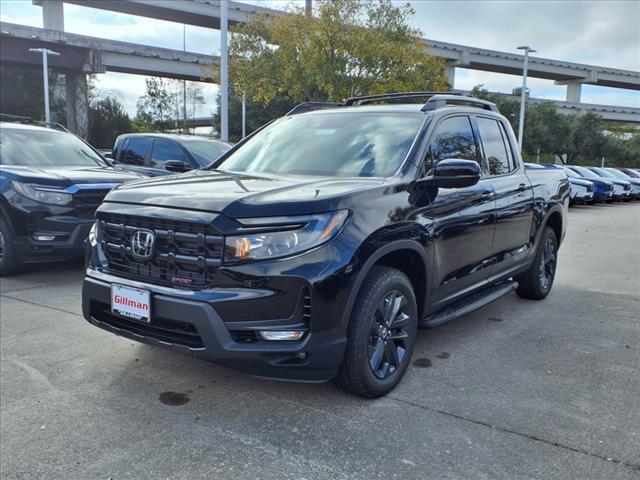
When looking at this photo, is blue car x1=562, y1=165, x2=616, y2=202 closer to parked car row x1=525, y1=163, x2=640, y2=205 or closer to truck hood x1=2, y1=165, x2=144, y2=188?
parked car row x1=525, y1=163, x2=640, y2=205

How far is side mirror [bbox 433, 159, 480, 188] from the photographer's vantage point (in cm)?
359

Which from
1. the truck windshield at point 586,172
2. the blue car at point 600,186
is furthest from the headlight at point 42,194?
the truck windshield at point 586,172

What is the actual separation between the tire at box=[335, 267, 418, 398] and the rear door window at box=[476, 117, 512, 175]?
186 centimetres

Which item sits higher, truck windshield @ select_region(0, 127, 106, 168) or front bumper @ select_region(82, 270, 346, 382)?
truck windshield @ select_region(0, 127, 106, 168)

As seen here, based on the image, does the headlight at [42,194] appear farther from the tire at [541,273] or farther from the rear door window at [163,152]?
the tire at [541,273]

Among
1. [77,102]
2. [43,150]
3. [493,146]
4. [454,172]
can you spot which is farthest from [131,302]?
[77,102]

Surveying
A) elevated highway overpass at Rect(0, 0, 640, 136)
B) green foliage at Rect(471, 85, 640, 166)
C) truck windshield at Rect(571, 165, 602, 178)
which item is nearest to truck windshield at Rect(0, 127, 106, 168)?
truck windshield at Rect(571, 165, 602, 178)

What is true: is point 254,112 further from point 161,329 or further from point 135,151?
point 161,329

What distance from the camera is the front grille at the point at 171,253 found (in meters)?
3.00

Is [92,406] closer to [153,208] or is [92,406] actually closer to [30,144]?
[153,208]

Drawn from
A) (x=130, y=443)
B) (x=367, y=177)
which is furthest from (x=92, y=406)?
(x=367, y=177)

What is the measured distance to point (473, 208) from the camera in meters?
4.28

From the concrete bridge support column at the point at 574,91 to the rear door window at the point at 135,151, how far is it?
218ft

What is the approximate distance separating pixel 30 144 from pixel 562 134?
48.8 metres
